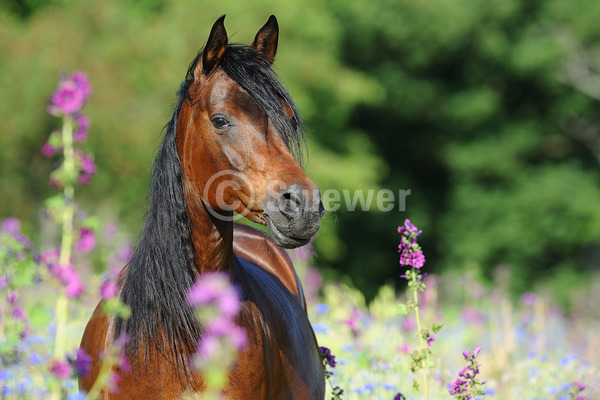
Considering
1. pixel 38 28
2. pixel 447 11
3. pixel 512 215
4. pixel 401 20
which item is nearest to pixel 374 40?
pixel 401 20

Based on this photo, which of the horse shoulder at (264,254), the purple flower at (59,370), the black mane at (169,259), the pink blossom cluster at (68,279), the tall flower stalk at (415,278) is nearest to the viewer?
the purple flower at (59,370)

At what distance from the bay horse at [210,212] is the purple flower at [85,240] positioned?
0.44 meters

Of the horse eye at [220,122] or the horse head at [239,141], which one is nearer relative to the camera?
the horse head at [239,141]

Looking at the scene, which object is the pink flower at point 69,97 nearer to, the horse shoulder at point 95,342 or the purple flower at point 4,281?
the purple flower at point 4,281

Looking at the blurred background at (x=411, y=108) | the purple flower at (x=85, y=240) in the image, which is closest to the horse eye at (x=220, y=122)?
the purple flower at (x=85, y=240)

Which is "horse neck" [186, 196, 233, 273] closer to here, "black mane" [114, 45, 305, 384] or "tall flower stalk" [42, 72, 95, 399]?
"black mane" [114, 45, 305, 384]

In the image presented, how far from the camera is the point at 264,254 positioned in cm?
425

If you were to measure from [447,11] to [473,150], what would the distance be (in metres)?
4.05

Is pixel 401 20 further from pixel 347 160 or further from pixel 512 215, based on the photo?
pixel 512 215

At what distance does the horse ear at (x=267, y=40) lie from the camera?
3.21m

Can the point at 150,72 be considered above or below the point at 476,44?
below

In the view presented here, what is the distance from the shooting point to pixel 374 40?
20.6m

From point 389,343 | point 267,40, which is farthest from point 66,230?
point 389,343

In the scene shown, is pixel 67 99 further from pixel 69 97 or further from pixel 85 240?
pixel 85 240
